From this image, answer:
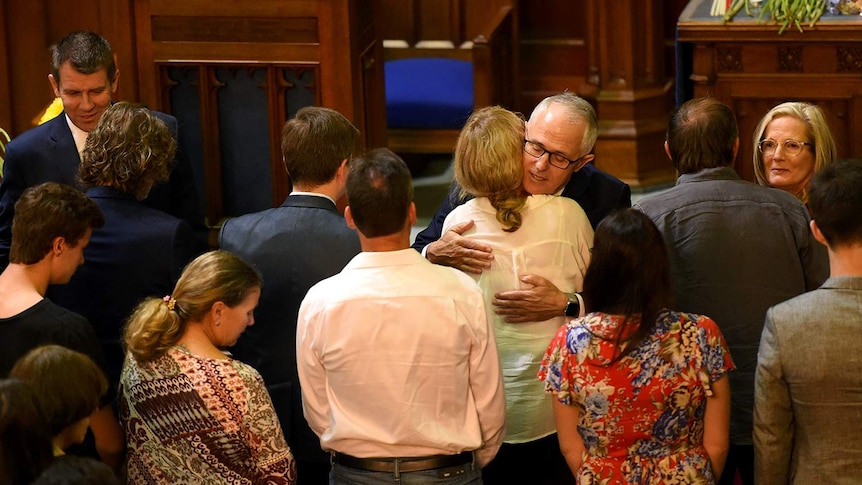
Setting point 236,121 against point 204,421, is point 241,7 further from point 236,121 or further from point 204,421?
point 204,421

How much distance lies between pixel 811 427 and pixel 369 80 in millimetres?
2179

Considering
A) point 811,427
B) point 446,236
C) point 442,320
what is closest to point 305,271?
point 446,236

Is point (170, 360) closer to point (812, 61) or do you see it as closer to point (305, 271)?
point (305, 271)

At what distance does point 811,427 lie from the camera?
102 inches

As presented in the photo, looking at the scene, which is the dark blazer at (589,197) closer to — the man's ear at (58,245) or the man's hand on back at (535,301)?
the man's hand on back at (535,301)

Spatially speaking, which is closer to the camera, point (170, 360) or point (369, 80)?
point (170, 360)

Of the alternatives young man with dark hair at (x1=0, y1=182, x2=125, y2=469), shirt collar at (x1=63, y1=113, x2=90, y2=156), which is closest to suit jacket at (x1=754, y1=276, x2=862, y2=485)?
young man with dark hair at (x1=0, y1=182, x2=125, y2=469)

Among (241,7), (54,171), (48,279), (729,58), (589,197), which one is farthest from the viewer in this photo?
(729,58)

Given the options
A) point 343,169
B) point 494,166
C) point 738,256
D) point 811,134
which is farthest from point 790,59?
point 343,169

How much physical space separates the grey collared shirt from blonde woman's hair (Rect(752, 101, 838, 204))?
16.7 inches

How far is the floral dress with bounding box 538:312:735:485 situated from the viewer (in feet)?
8.41

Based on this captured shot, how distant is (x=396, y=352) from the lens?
261cm

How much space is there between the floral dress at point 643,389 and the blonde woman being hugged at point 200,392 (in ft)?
2.18

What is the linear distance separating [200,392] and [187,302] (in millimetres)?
210
